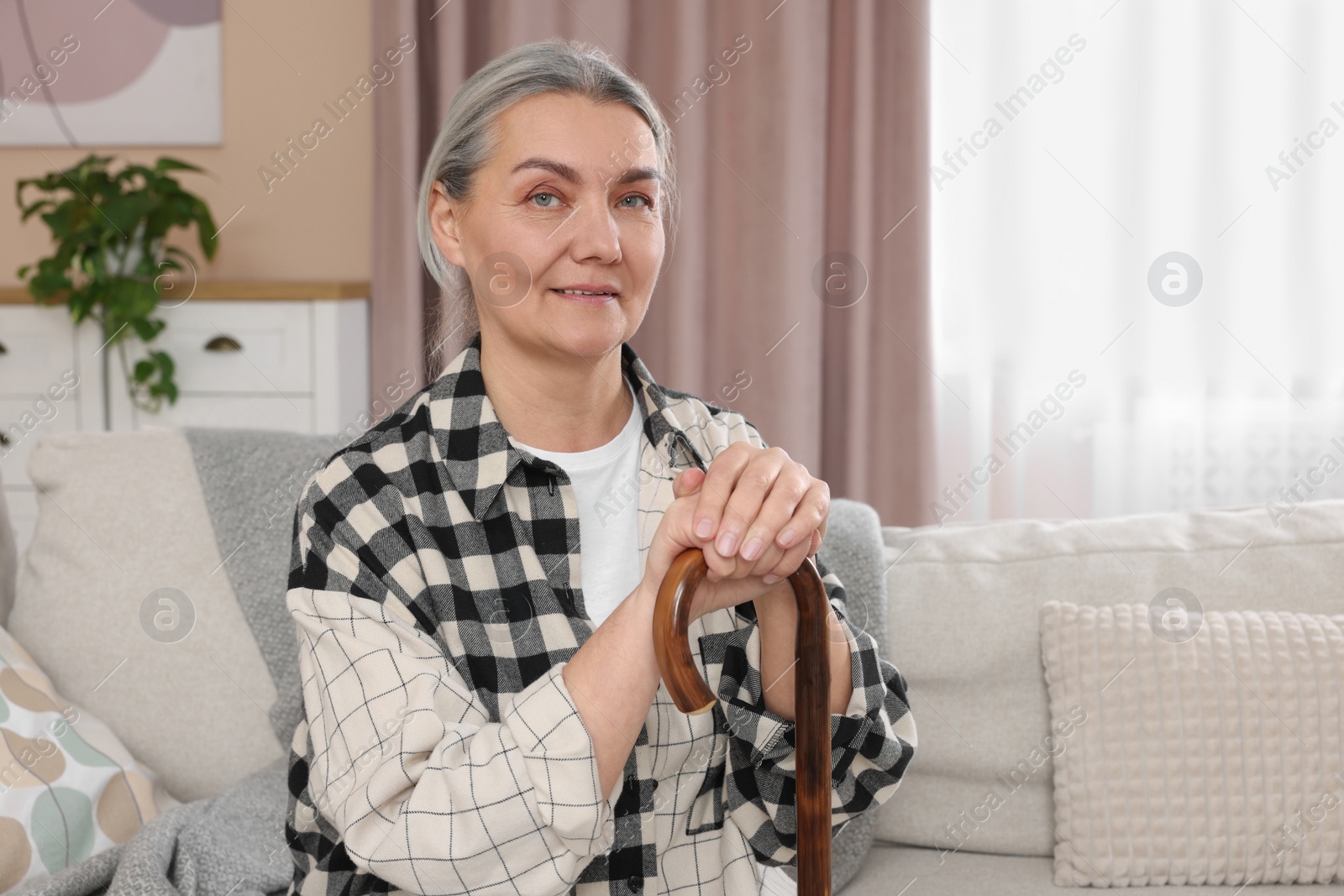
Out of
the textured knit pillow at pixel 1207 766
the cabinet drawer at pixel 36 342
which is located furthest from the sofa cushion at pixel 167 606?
the cabinet drawer at pixel 36 342

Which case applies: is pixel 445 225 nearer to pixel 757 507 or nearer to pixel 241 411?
pixel 757 507

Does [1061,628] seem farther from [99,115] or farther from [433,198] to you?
[99,115]

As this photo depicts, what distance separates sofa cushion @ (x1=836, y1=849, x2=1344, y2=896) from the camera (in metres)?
1.30

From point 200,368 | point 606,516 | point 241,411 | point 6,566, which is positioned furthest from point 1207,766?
point 200,368

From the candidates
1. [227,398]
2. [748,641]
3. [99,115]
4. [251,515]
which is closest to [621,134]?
[748,641]

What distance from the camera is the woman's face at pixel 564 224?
1051 millimetres

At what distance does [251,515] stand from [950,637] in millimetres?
938

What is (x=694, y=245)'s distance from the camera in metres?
2.87

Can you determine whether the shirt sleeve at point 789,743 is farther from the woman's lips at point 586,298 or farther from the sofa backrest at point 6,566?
the sofa backrest at point 6,566

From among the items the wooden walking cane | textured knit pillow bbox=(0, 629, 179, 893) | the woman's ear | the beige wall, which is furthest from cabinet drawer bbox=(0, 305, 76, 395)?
the wooden walking cane

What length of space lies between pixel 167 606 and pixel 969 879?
1.07 metres

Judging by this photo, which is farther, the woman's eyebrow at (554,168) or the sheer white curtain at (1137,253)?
the sheer white curtain at (1137,253)

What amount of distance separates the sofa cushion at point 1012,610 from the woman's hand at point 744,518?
691 mm

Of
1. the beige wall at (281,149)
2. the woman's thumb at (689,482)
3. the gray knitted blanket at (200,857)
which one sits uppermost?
the beige wall at (281,149)
